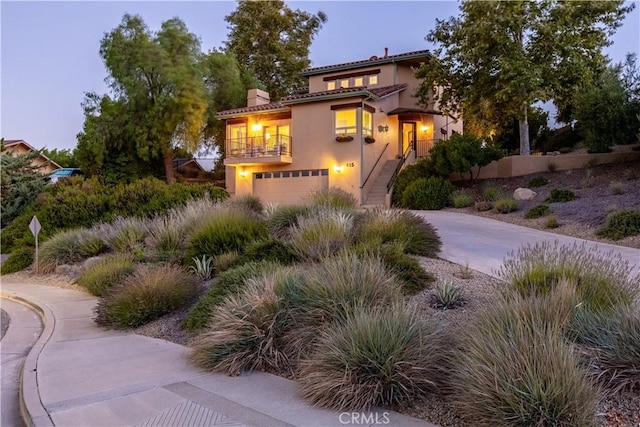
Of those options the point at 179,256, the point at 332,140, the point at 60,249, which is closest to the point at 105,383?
the point at 179,256

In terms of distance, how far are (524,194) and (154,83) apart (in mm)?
26215

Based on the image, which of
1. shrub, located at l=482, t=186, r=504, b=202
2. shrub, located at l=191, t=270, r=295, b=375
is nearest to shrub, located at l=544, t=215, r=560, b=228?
shrub, located at l=482, t=186, r=504, b=202

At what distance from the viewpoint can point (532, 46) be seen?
22.8 m

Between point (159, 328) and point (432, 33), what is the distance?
78.0 feet

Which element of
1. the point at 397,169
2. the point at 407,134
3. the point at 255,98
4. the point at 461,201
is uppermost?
the point at 255,98

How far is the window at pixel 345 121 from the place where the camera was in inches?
986

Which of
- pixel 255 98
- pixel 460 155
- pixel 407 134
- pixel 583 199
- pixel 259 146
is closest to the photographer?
pixel 583 199

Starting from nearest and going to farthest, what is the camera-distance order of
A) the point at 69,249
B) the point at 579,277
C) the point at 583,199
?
1. the point at 579,277
2. the point at 69,249
3. the point at 583,199

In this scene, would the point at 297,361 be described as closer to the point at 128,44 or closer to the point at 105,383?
the point at 105,383

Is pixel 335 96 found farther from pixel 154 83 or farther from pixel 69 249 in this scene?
pixel 69 249

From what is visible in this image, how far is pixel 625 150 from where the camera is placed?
22297mm

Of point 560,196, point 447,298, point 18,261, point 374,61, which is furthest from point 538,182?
point 18,261

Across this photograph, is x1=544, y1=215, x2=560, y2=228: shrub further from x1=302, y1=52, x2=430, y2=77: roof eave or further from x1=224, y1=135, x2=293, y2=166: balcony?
x1=302, y1=52, x2=430, y2=77: roof eave

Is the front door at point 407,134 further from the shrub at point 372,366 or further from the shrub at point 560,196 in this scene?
the shrub at point 372,366
